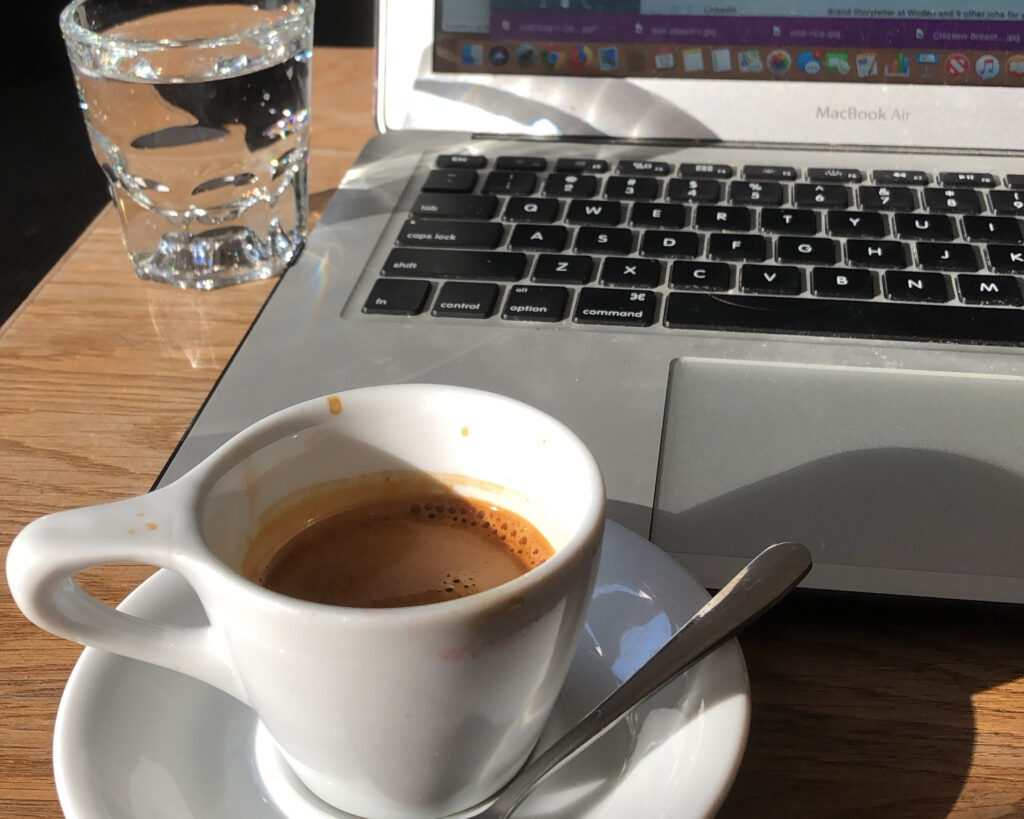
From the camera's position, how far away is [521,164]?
0.66 m

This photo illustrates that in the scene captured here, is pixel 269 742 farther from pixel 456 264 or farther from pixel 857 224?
pixel 857 224

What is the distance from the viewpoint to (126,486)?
1.53 feet

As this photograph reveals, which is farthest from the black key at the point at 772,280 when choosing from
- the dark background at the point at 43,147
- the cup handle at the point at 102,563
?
the dark background at the point at 43,147

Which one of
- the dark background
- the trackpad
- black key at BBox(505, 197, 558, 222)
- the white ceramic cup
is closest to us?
the white ceramic cup

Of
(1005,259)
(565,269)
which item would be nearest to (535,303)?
(565,269)

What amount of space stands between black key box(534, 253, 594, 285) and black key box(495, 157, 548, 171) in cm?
12

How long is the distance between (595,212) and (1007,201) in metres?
0.23

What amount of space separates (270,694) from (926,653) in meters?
0.23

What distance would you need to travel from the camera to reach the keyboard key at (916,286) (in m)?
0.52

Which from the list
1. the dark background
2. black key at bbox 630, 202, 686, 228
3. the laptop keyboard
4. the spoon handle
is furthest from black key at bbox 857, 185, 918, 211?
the dark background

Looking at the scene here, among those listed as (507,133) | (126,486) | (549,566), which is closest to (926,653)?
Answer: (549,566)

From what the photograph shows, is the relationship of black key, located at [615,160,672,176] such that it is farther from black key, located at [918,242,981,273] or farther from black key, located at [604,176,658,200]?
black key, located at [918,242,981,273]

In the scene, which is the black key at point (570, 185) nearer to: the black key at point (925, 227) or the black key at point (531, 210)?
the black key at point (531, 210)

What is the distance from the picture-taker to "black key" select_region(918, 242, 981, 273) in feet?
1.77
